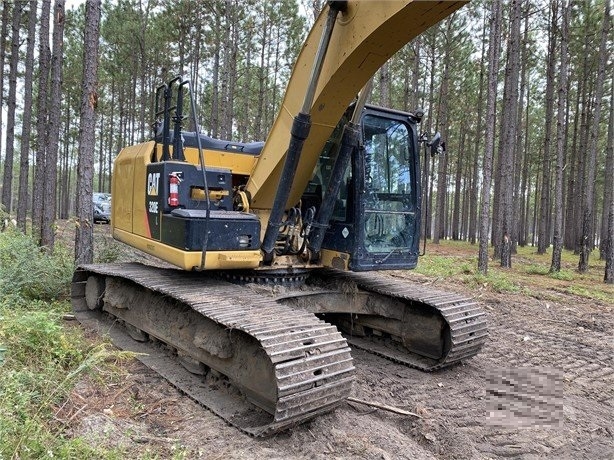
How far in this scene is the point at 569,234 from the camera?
Answer: 25500 millimetres

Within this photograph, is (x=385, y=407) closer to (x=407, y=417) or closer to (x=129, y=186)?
(x=407, y=417)

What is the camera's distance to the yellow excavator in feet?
11.3

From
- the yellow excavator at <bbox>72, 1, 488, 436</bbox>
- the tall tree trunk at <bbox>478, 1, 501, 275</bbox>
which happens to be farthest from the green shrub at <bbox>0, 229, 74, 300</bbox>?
the tall tree trunk at <bbox>478, 1, 501, 275</bbox>

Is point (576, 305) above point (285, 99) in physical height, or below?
below

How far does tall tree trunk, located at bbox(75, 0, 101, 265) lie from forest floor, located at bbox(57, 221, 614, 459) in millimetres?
3229

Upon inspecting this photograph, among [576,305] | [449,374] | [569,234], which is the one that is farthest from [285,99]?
[569,234]

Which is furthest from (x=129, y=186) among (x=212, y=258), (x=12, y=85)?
(x=12, y=85)

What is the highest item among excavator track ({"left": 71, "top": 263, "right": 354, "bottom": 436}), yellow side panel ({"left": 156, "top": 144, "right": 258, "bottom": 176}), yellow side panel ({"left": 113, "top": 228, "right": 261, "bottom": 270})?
yellow side panel ({"left": 156, "top": 144, "right": 258, "bottom": 176})

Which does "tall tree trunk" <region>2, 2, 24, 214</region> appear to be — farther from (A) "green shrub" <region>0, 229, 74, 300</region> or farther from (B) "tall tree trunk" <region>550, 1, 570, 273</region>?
(B) "tall tree trunk" <region>550, 1, 570, 273</region>

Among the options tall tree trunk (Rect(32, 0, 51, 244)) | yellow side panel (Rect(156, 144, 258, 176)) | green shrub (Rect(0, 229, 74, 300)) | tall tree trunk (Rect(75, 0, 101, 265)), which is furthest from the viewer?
tall tree trunk (Rect(32, 0, 51, 244))

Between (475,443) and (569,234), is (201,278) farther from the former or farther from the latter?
(569,234)

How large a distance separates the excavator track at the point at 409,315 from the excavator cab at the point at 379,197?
0.45 metres

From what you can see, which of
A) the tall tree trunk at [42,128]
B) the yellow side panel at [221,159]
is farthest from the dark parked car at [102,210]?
the yellow side panel at [221,159]

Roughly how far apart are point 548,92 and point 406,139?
16543 mm
